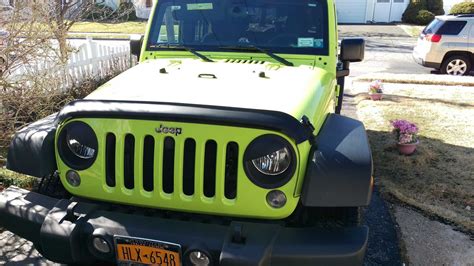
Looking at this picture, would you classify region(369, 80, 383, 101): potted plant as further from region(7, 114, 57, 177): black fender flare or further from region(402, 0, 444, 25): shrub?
region(402, 0, 444, 25): shrub

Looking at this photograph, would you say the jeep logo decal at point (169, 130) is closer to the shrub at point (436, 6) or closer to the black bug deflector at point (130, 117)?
the black bug deflector at point (130, 117)

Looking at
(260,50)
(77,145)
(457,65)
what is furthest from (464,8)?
(77,145)

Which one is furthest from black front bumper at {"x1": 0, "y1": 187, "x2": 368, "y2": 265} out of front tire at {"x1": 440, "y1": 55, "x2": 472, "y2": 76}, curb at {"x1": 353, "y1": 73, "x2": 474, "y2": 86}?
front tire at {"x1": 440, "y1": 55, "x2": 472, "y2": 76}

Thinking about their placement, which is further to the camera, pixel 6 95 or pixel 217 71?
pixel 6 95

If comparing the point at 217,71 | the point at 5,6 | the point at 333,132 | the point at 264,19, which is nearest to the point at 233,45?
the point at 264,19

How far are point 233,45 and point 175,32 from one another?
1.96 feet

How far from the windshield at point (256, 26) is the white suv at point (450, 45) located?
30.1ft

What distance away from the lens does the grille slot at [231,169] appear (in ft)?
7.76

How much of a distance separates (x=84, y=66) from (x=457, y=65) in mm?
9653

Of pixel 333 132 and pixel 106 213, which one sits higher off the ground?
pixel 333 132

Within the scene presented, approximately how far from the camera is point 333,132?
2678 millimetres

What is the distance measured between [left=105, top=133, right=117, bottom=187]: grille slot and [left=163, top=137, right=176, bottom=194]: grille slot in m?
0.31

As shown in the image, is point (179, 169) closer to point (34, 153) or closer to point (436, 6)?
point (34, 153)

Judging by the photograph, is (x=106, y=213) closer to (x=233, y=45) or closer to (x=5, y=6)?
(x=233, y=45)
